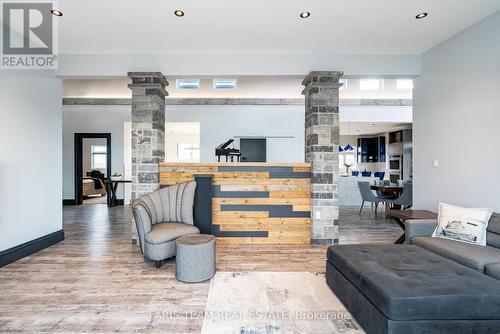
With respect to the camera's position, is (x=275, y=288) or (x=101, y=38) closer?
(x=275, y=288)

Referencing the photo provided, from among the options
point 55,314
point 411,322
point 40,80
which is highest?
point 40,80

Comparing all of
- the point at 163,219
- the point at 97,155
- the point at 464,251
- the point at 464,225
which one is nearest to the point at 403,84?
the point at 464,225

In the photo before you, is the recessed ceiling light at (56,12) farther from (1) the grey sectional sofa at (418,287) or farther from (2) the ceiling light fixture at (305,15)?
(1) the grey sectional sofa at (418,287)

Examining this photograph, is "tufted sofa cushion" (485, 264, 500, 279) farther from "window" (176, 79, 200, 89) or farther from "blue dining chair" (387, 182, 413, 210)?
"window" (176, 79, 200, 89)

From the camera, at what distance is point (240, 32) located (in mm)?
3334

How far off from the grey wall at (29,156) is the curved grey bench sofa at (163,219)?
1.69 m

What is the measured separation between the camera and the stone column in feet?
12.6

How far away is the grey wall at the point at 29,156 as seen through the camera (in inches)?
124

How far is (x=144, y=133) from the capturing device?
3873 mm

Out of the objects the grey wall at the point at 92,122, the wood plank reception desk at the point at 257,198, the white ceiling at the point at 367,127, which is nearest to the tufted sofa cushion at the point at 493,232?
the wood plank reception desk at the point at 257,198

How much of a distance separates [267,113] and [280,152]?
1191 millimetres

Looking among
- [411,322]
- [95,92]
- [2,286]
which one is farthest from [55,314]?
[95,92]

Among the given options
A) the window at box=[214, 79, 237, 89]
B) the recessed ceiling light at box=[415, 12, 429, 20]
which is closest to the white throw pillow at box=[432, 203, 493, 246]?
the recessed ceiling light at box=[415, 12, 429, 20]

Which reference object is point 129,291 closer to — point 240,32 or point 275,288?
point 275,288
